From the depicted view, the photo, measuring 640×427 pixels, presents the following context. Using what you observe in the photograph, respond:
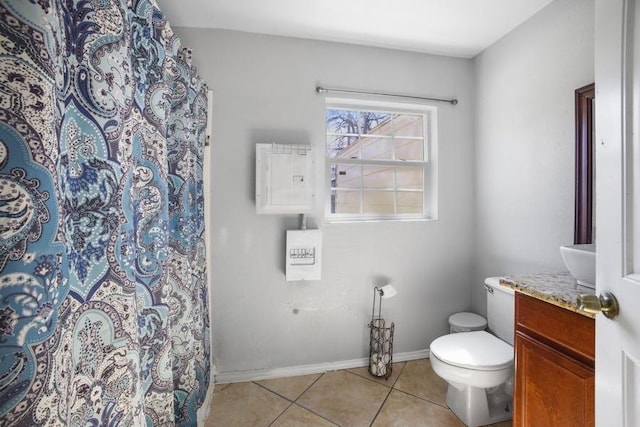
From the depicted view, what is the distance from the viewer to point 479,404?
1.57m

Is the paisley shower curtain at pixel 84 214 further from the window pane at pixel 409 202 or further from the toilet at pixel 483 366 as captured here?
the window pane at pixel 409 202

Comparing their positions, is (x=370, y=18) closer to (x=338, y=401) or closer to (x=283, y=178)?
(x=283, y=178)

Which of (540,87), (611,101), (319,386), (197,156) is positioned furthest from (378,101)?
(319,386)

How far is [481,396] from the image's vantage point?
1.58 metres

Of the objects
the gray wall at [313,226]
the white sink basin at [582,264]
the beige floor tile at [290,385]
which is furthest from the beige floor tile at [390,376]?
the white sink basin at [582,264]

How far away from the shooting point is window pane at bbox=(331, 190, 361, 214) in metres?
2.16

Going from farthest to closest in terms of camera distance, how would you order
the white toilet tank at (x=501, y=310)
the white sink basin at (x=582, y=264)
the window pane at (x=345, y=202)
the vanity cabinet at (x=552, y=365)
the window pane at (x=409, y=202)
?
the window pane at (x=409, y=202) → the window pane at (x=345, y=202) → the white toilet tank at (x=501, y=310) → the white sink basin at (x=582, y=264) → the vanity cabinet at (x=552, y=365)

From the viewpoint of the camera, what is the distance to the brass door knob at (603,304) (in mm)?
725

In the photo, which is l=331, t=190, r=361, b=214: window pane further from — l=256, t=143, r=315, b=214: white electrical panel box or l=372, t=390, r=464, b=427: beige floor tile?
l=372, t=390, r=464, b=427: beige floor tile

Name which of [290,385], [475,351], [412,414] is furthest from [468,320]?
[290,385]

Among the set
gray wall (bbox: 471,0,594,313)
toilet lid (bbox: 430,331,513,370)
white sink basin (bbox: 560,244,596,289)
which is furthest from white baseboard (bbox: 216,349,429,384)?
white sink basin (bbox: 560,244,596,289)

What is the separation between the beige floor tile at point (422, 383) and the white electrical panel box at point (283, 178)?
1.38 meters

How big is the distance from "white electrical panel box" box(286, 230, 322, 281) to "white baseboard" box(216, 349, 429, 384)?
26.7 inches

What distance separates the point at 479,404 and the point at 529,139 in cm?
162
